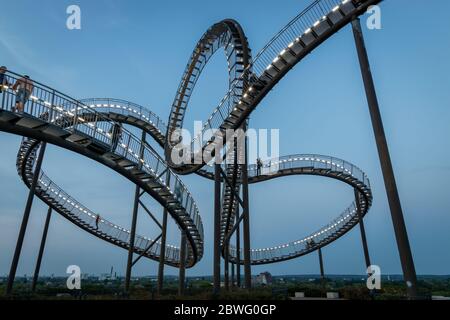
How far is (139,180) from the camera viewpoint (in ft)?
36.3

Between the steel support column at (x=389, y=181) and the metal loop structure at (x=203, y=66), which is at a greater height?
the metal loop structure at (x=203, y=66)

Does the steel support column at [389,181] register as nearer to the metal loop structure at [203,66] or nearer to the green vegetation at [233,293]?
→ the green vegetation at [233,293]

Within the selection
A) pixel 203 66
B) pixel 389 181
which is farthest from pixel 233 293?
pixel 203 66

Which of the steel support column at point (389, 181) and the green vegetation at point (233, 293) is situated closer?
the steel support column at point (389, 181)

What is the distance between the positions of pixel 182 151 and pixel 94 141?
18.8ft

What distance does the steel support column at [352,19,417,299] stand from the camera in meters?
6.37

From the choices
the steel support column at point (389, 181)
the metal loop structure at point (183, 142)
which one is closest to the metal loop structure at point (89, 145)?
the metal loop structure at point (183, 142)

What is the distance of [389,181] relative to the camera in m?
6.84

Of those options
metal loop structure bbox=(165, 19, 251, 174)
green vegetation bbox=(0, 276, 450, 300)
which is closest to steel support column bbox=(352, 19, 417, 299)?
green vegetation bbox=(0, 276, 450, 300)

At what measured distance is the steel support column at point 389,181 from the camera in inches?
251

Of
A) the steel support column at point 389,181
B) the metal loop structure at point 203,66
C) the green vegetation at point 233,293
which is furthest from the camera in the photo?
→ the metal loop structure at point 203,66

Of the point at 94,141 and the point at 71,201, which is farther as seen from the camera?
the point at 71,201
